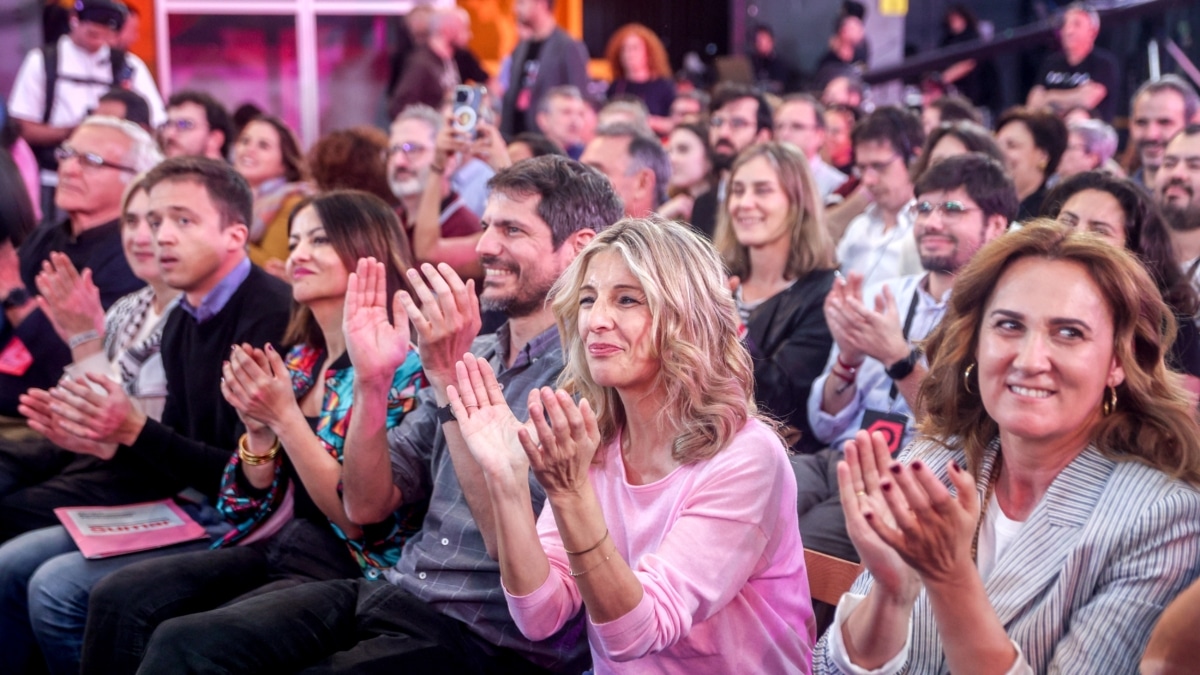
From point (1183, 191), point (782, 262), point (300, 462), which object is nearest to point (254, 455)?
point (300, 462)

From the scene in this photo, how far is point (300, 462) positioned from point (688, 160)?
312 centimetres

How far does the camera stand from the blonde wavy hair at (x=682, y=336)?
6.11 feet

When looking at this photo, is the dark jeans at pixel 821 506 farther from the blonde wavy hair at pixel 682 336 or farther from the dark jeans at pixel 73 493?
the dark jeans at pixel 73 493

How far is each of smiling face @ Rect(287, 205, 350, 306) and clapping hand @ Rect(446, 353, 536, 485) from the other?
39.8 inches

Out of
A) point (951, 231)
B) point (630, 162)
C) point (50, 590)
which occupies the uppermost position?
point (630, 162)

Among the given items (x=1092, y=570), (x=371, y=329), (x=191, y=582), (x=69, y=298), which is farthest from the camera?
(x=69, y=298)

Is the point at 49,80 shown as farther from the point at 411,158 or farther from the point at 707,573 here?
the point at 707,573

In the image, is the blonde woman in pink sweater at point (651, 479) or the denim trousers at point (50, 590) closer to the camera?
the blonde woman in pink sweater at point (651, 479)

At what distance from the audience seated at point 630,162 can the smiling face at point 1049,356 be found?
104 inches

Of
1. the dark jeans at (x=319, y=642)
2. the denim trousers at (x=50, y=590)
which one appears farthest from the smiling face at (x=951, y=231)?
the denim trousers at (x=50, y=590)

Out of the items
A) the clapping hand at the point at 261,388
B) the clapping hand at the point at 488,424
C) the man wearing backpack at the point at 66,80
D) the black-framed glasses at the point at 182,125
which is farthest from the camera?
the man wearing backpack at the point at 66,80

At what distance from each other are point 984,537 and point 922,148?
2.80 m

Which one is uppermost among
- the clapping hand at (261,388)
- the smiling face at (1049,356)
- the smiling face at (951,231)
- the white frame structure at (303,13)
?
the white frame structure at (303,13)

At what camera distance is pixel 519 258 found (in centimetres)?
249
